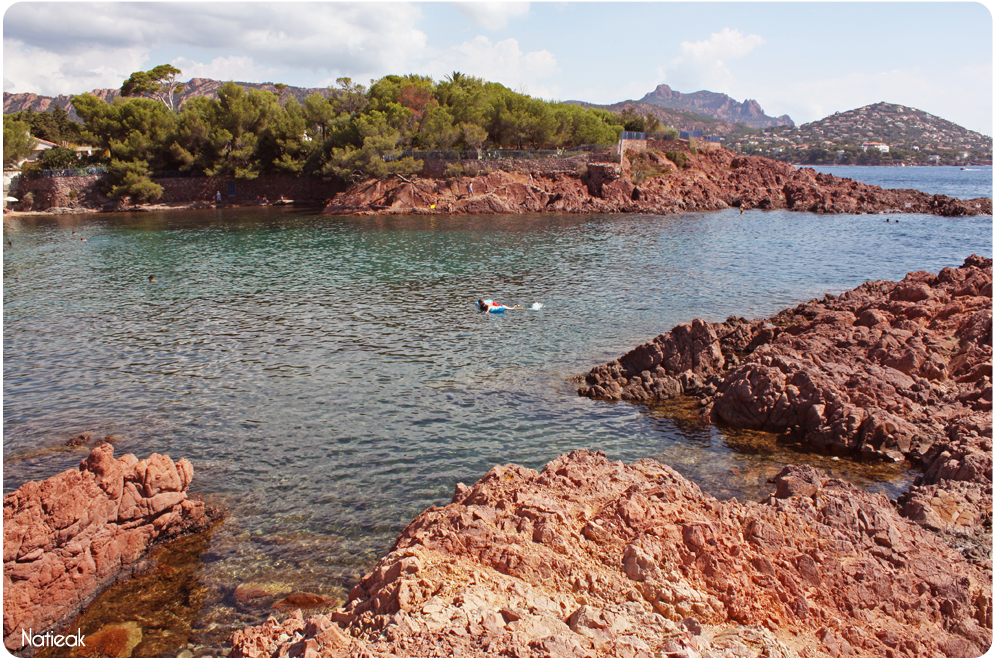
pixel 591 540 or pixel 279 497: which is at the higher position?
pixel 591 540

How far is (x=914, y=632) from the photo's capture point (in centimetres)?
662

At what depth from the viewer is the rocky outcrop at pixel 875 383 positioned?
414 inches

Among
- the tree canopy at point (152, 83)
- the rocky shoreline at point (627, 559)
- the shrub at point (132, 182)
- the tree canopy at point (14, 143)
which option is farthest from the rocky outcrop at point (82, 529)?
the tree canopy at point (152, 83)

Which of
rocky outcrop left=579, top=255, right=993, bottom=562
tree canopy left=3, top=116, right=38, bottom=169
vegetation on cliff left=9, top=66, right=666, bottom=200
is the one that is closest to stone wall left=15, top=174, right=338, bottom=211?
vegetation on cliff left=9, top=66, right=666, bottom=200

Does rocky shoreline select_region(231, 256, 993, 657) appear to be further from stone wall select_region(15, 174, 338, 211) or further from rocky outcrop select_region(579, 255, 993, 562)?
stone wall select_region(15, 174, 338, 211)

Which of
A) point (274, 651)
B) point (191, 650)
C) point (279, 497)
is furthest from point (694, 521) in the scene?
point (279, 497)

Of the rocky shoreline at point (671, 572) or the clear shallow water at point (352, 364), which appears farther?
the clear shallow water at point (352, 364)

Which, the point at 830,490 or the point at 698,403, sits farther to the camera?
the point at 698,403

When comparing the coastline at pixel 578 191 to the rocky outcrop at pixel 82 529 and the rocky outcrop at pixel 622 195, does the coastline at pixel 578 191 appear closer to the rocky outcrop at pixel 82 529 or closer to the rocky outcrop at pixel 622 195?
the rocky outcrop at pixel 622 195

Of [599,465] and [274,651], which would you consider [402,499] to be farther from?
[274,651]

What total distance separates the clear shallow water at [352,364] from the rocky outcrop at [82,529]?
1.07m

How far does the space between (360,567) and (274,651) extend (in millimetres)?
3646

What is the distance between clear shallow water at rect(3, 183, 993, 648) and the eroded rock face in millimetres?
3081

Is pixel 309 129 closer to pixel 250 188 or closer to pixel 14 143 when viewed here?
pixel 250 188
